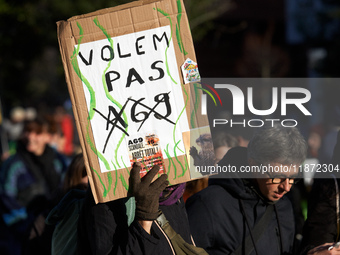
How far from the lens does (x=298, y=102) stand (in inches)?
123

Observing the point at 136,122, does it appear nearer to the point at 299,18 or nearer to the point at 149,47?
the point at 149,47

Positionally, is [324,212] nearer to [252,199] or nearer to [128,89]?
[252,199]

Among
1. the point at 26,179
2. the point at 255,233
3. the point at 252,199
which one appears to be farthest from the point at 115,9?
the point at 26,179

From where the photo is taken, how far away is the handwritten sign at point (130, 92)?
254 cm

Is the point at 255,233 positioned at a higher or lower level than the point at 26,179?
lower

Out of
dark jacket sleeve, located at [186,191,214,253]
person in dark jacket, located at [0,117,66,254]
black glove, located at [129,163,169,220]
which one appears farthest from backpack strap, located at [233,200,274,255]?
person in dark jacket, located at [0,117,66,254]

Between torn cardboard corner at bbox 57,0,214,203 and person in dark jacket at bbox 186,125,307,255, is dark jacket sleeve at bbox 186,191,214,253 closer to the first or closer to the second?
person in dark jacket at bbox 186,125,307,255

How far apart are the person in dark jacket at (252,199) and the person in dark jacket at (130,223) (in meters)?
0.56

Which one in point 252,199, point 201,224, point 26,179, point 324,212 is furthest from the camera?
point 26,179

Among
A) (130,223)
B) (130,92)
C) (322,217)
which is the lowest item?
(322,217)

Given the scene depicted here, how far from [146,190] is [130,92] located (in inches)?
17.8

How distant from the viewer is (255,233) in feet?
10.7

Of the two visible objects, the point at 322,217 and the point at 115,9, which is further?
the point at 322,217

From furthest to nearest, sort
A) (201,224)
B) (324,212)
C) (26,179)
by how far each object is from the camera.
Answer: (26,179)
(324,212)
(201,224)
